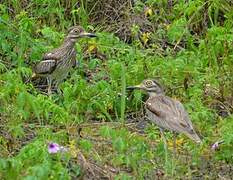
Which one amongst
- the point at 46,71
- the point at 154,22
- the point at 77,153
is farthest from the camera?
the point at 154,22

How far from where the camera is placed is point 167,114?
779 centimetres

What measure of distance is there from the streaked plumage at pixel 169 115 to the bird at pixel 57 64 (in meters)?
1.52

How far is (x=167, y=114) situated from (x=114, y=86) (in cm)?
138

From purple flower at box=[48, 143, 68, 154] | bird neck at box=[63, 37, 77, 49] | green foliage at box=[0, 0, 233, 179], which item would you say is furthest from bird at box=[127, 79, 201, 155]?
bird neck at box=[63, 37, 77, 49]

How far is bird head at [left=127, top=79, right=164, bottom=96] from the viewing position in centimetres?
839

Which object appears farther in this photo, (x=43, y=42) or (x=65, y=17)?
(x=65, y=17)

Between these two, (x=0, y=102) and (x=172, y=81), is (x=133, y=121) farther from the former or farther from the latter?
(x=0, y=102)

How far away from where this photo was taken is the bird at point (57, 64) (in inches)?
376

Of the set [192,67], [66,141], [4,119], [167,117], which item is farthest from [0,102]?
[192,67]

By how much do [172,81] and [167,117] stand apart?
4.66ft

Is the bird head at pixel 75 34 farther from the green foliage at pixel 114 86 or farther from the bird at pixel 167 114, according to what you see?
the bird at pixel 167 114

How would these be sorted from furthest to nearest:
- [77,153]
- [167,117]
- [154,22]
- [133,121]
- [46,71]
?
[154,22] < [46,71] < [133,121] < [167,117] < [77,153]

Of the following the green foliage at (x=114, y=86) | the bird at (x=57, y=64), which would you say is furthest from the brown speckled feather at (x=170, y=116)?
the bird at (x=57, y=64)

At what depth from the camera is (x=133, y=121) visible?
8922mm
